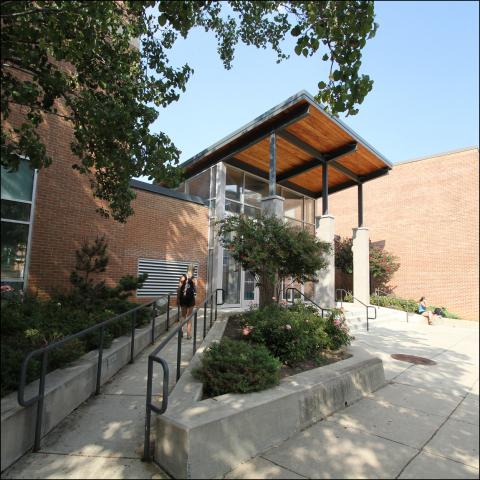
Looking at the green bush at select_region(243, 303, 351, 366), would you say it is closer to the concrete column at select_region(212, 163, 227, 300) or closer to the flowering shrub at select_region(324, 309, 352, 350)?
the flowering shrub at select_region(324, 309, 352, 350)

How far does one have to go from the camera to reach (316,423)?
418 centimetres

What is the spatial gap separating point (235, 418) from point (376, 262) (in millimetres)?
19033

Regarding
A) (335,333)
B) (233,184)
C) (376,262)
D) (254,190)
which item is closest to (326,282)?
(254,190)

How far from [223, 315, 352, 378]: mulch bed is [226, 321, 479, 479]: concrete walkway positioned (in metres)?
0.86

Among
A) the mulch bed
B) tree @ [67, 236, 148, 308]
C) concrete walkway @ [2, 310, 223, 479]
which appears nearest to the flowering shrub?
the mulch bed

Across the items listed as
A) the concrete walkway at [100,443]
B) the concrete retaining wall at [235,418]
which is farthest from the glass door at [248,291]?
the concrete walkway at [100,443]

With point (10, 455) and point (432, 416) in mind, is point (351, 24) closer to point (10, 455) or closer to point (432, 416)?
point (432, 416)

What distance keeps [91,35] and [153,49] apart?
168 centimetres

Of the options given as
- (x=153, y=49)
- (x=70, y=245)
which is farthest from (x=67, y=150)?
(x=153, y=49)

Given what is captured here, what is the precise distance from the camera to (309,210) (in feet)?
63.4

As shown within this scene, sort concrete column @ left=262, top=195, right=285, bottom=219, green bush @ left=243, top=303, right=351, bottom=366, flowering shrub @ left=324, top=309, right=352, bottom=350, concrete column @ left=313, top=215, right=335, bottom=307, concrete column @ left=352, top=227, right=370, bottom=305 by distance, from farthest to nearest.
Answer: concrete column @ left=352, top=227, right=370, bottom=305
concrete column @ left=313, top=215, right=335, bottom=307
concrete column @ left=262, top=195, right=285, bottom=219
flowering shrub @ left=324, top=309, right=352, bottom=350
green bush @ left=243, top=303, right=351, bottom=366

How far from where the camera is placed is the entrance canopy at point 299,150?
1176 centimetres

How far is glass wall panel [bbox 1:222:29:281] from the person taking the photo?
791cm

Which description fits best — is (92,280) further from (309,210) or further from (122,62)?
(309,210)
